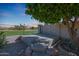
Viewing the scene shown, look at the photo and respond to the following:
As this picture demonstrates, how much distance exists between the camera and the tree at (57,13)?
4879 mm

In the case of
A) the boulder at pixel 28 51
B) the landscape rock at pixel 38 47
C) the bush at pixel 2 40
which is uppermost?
the bush at pixel 2 40

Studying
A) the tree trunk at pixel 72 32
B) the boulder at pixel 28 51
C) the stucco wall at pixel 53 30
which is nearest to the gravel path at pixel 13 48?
the boulder at pixel 28 51

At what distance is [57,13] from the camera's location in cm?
490

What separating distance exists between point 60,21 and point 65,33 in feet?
0.56

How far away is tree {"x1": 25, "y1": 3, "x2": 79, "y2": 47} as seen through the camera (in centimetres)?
488

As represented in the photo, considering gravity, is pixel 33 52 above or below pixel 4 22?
below

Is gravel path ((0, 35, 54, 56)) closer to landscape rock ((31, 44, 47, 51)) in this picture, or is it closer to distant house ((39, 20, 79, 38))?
landscape rock ((31, 44, 47, 51))

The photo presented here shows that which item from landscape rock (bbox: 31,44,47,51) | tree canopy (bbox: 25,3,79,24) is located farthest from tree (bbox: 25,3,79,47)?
landscape rock (bbox: 31,44,47,51)

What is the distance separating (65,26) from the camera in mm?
4957

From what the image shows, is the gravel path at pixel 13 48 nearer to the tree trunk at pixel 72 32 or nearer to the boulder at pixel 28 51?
the boulder at pixel 28 51

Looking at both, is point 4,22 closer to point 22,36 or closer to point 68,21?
point 22,36

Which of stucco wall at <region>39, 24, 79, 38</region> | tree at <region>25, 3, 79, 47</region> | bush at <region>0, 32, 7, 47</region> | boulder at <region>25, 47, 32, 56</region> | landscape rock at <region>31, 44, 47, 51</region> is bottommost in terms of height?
boulder at <region>25, 47, 32, 56</region>

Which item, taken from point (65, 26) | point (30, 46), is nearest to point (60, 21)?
point (65, 26)

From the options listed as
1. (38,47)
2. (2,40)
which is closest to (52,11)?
(38,47)
